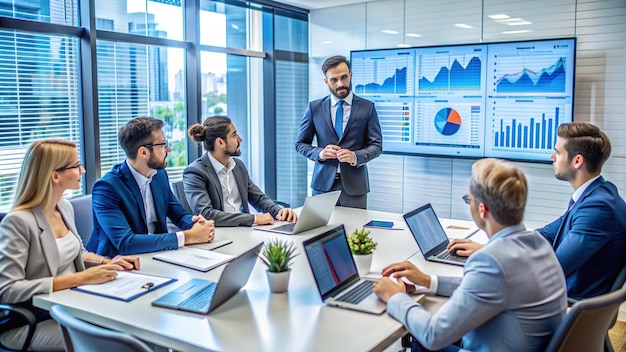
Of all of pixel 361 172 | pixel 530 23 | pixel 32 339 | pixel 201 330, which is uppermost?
pixel 530 23

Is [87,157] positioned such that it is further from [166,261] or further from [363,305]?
[363,305]

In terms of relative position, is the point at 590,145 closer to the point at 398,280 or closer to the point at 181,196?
the point at 398,280

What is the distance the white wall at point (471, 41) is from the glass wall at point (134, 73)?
0.60 m

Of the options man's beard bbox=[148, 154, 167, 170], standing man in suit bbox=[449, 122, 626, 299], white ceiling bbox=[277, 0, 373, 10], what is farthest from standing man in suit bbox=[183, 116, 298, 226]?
white ceiling bbox=[277, 0, 373, 10]

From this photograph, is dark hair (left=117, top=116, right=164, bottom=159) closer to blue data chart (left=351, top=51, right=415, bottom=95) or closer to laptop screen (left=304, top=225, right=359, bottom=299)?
laptop screen (left=304, top=225, right=359, bottom=299)

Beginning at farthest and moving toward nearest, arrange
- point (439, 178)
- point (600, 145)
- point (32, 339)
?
1. point (439, 178)
2. point (600, 145)
3. point (32, 339)

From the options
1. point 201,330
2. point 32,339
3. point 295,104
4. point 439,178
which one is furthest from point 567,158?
point 295,104

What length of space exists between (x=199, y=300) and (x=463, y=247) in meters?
1.33

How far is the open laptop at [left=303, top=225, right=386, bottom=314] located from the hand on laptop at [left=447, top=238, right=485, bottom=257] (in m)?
0.64

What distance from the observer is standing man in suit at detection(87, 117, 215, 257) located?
284 centimetres

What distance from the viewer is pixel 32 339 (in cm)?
230

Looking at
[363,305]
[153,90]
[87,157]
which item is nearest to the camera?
[363,305]

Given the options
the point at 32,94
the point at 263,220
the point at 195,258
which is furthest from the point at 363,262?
the point at 32,94

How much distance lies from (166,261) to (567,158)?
1.90 meters
